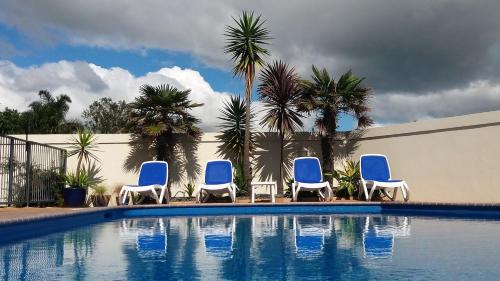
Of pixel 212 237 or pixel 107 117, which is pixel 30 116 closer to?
pixel 107 117

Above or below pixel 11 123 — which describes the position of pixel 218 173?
below

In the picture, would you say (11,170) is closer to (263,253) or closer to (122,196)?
(122,196)

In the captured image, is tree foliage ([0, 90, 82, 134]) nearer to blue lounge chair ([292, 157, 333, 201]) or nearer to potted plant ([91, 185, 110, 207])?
potted plant ([91, 185, 110, 207])

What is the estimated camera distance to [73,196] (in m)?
11.1

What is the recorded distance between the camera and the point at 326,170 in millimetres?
12672

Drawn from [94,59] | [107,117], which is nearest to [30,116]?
[107,117]

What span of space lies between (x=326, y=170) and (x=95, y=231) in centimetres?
707

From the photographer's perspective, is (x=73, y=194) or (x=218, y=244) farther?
(x=73, y=194)

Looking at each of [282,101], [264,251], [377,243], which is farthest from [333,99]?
[264,251]

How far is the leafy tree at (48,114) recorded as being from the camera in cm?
2891

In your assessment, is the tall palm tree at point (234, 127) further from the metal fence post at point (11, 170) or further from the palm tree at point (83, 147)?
the metal fence post at point (11, 170)

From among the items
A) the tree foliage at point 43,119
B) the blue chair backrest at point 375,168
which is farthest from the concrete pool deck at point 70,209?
the tree foliage at point 43,119

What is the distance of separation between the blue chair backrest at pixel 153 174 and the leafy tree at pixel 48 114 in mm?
19216

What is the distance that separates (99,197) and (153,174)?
65.0 inches
